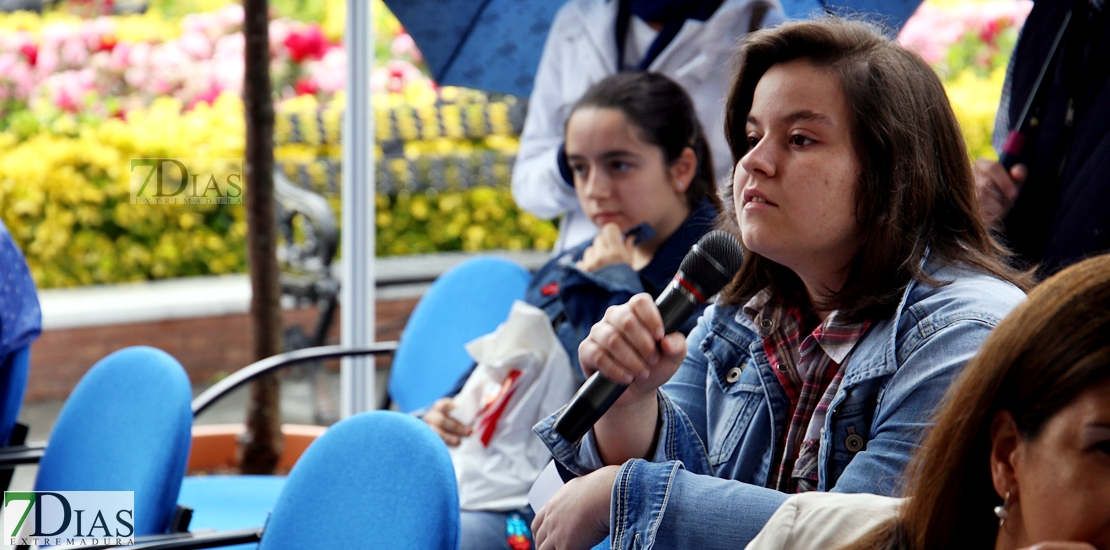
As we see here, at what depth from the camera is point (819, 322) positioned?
55.2 inches

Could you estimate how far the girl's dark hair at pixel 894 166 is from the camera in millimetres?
1281

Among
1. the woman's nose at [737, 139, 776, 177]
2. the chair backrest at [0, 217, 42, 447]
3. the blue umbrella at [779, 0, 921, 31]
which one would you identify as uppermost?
the blue umbrella at [779, 0, 921, 31]

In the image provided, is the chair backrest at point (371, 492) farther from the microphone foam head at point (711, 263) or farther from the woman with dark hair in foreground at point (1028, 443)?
the woman with dark hair in foreground at point (1028, 443)

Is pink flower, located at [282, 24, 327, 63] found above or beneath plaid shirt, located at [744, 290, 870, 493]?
above

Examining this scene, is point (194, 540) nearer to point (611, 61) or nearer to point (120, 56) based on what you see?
point (611, 61)

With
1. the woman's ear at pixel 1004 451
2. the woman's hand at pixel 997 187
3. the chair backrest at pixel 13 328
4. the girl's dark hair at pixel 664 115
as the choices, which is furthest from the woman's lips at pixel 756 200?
the chair backrest at pixel 13 328

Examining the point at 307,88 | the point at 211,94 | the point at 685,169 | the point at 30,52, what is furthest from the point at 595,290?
the point at 30,52

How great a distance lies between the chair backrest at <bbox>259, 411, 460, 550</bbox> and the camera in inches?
54.7

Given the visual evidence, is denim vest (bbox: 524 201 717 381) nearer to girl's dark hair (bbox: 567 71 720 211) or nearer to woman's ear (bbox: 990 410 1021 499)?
girl's dark hair (bbox: 567 71 720 211)

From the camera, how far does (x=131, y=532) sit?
179 cm

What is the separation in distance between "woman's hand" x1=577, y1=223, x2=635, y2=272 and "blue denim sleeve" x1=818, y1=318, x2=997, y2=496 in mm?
979

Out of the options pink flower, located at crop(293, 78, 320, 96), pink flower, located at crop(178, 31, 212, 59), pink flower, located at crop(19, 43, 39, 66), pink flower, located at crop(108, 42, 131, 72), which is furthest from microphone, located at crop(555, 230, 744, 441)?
pink flower, located at crop(19, 43, 39, 66)

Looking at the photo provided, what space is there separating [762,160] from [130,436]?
130cm

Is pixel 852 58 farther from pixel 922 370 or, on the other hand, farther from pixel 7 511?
pixel 7 511
